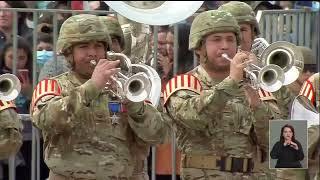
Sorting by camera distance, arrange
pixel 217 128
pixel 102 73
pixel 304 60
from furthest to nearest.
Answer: pixel 304 60 < pixel 217 128 < pixel 102 73

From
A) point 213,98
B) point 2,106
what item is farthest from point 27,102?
point 213,98

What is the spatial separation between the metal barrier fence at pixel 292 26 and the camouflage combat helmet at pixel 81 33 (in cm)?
212

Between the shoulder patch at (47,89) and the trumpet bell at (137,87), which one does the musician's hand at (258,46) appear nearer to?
the trumpet bell at (137,87)

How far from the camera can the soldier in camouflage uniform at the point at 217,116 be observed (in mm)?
7125

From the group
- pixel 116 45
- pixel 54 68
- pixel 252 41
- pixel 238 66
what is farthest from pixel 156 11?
pixel 238 66

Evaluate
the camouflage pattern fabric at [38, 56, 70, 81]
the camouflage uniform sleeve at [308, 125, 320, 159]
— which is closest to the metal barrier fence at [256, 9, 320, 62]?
the camouflage uniform sleeve at [308, 125, 320, 159]

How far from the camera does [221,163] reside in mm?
7172

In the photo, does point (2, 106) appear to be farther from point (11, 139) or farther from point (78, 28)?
point (78, 28)

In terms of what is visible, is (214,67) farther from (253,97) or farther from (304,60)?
(304,60)

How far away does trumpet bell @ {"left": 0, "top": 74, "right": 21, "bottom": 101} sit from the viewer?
22.5 feet

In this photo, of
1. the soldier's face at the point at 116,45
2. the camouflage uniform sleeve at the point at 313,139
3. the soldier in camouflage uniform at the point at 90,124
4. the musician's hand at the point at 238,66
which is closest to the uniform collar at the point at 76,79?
the soldier in camouflage uniform at the point at 90,124

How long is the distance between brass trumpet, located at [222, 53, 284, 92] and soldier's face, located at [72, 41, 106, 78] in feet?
3.07

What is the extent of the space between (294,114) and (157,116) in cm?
106

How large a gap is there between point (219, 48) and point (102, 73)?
3.06 ft
